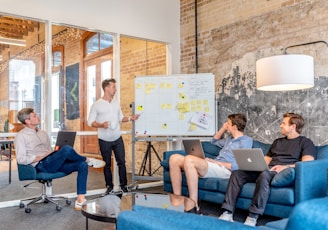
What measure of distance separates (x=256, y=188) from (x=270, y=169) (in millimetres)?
391

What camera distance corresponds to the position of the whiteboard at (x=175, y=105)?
16.8 feet

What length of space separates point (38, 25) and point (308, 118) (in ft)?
12.7

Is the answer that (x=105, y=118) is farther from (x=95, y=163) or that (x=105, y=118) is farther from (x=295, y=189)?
(x=295, y=189)

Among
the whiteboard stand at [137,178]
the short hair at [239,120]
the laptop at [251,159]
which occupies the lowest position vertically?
the whiteboard stand at [137,178]

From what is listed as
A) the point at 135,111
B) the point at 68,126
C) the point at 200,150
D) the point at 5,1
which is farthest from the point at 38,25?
the point at 200,150

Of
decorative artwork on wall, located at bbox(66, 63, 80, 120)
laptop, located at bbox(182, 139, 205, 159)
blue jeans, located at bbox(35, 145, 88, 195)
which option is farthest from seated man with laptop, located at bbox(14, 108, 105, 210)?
laptop, located at bbox(182, 139, 205, 159)

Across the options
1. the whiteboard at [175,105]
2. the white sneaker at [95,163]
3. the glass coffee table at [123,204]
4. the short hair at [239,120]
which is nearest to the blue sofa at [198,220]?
the glass coffee table at [123,204]

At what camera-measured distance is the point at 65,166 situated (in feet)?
13.5

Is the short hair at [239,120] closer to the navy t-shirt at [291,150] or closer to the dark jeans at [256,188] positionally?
the navy t-shirt at [291,150]

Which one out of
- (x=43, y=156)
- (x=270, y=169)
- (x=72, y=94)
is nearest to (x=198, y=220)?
(x=270, y=169)

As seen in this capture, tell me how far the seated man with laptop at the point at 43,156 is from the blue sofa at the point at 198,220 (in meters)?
2.83

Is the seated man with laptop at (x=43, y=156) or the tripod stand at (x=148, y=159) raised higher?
the seated man with laptop at (x=43, y=156)

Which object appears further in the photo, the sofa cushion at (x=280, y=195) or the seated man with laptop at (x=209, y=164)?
the seated man with laptop at (x=209, y=164)

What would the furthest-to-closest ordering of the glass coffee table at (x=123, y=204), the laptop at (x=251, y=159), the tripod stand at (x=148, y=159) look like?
the tripod stand at (x=148, y=159), the laptop at (x=251, y=159), the glass coffee table at (x=123, y=204)
